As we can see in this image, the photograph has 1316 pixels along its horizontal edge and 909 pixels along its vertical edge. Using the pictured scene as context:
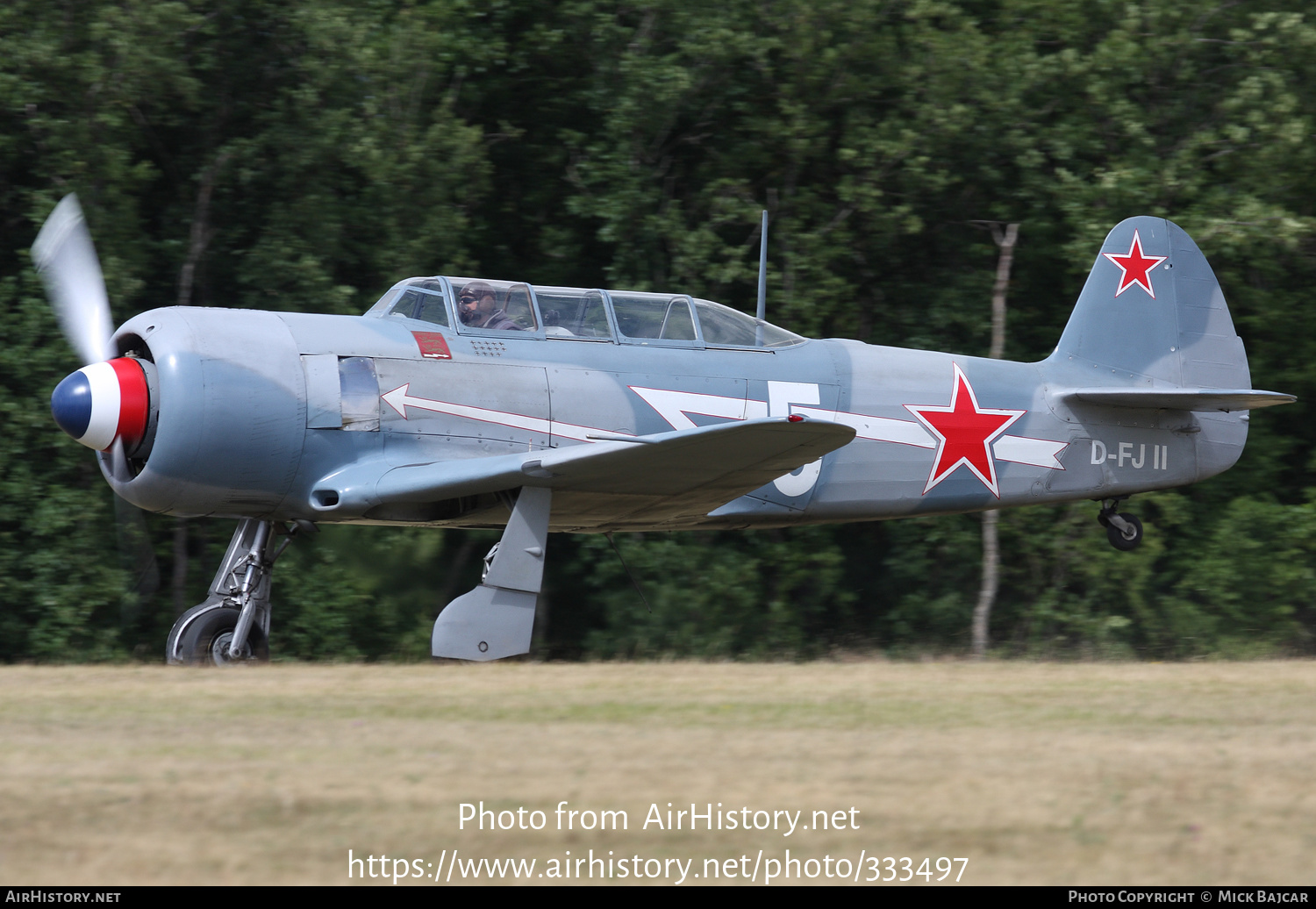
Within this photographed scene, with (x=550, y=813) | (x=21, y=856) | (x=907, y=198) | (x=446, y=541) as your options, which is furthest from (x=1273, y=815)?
(x=907, y=198)

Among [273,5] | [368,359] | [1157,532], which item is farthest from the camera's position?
[1157,532]

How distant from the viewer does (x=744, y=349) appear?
8.95 m

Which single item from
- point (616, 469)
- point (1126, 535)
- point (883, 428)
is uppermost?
point (616, 469)

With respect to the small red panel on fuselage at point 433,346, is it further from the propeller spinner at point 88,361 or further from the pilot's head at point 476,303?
the propeller spinner at point 88,361

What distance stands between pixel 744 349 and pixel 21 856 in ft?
19.8

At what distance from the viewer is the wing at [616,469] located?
7.04 metres

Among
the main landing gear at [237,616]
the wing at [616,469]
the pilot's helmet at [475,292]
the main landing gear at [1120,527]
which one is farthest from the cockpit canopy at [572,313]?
the main landing gear at [1120,527]

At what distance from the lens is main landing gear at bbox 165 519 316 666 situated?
7750 mm

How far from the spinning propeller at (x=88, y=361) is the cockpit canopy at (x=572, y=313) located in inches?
62.7

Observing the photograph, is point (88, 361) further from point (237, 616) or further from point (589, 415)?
point (589, 415)

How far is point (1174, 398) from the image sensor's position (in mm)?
9773

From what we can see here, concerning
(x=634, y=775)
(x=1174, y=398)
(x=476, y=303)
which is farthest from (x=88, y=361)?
(x=1174, y=398)

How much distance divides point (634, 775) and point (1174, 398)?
674 centimetres
